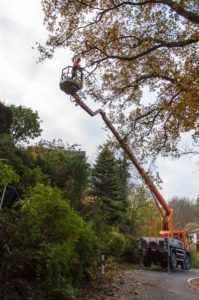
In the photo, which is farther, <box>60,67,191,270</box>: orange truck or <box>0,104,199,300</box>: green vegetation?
<box>60,67,191,270</box>: orange truck

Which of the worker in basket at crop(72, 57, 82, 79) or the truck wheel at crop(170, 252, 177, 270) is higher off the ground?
the worker in basket at crop(72, 57, 82, 79)

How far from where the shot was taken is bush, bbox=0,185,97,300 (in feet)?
18.5

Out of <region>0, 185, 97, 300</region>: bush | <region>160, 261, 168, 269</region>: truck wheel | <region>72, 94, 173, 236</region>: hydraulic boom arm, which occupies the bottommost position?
<region>0, 185, 97, 300</region>: bush

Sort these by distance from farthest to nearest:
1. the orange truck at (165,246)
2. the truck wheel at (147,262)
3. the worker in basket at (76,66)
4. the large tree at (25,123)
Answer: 1. the large tree at (25,123)
2. the truck wheel at (147,262)
3. the orange truck at (165,246)
4. the worker in basket at (76,66)

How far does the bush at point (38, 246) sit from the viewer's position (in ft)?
18.5

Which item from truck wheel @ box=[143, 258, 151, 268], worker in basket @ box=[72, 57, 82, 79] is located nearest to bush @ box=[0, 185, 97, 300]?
worker in basket @ box=[72, 57, 82, 79]

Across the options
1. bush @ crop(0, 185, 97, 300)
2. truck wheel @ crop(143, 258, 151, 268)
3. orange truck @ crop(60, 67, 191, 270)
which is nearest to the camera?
bush @ crop(0, 185, 97, 300)

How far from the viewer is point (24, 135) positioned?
27.6 m

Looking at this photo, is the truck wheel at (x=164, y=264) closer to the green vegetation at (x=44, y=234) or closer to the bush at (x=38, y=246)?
the green vegetation at (x=44, y=234)

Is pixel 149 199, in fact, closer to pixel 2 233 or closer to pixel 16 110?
pixel 16 110

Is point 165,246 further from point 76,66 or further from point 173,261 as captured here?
point 76,66

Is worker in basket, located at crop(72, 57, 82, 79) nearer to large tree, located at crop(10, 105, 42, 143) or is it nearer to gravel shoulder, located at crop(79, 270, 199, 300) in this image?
gravel shoulder, located at crop(79, 270, 199, 300)

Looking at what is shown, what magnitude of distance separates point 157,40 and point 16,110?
1960 cm

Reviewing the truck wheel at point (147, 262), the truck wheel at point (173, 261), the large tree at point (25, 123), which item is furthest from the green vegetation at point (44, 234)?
the large tree at point (25, 123)
